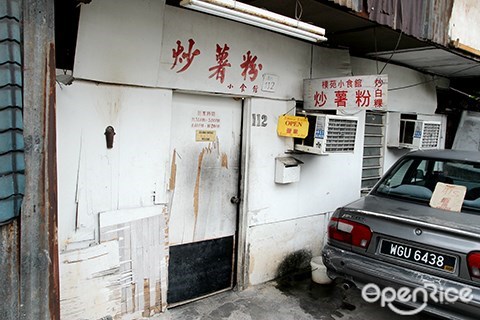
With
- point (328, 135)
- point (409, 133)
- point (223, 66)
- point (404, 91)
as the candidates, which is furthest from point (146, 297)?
point (404, 91)

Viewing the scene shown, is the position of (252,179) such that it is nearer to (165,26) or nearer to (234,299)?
(234,299)

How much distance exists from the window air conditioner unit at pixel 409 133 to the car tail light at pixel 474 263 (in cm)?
353

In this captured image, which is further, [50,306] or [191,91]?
[191,91]

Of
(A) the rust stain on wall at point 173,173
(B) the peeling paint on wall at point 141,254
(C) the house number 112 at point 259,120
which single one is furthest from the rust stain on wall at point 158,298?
(C) the house number 112 at point 259,120

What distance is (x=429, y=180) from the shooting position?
4.00 metres

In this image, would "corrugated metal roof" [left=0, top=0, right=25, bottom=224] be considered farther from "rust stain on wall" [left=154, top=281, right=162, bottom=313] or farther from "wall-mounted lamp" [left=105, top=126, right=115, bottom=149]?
"rust stain on wall" [left=154, top=281, right=162, bottom=313]

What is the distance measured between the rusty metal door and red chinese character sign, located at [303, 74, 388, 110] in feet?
3.25

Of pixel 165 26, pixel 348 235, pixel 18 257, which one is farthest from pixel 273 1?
pixel 18 257

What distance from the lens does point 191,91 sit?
3576mm

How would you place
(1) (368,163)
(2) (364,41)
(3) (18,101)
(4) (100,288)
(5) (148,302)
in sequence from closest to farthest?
(3) (18,101), (4) (100,288), (5) (148,302), (2) (364,41), (1) (368,163)

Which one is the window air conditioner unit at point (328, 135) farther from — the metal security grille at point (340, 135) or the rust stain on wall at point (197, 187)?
the rust stain on wall at point (197, 187)

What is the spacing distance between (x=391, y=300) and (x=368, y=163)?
10.5 ft

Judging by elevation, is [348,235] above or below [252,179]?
below

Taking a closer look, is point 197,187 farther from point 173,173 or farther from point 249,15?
point 249,15
